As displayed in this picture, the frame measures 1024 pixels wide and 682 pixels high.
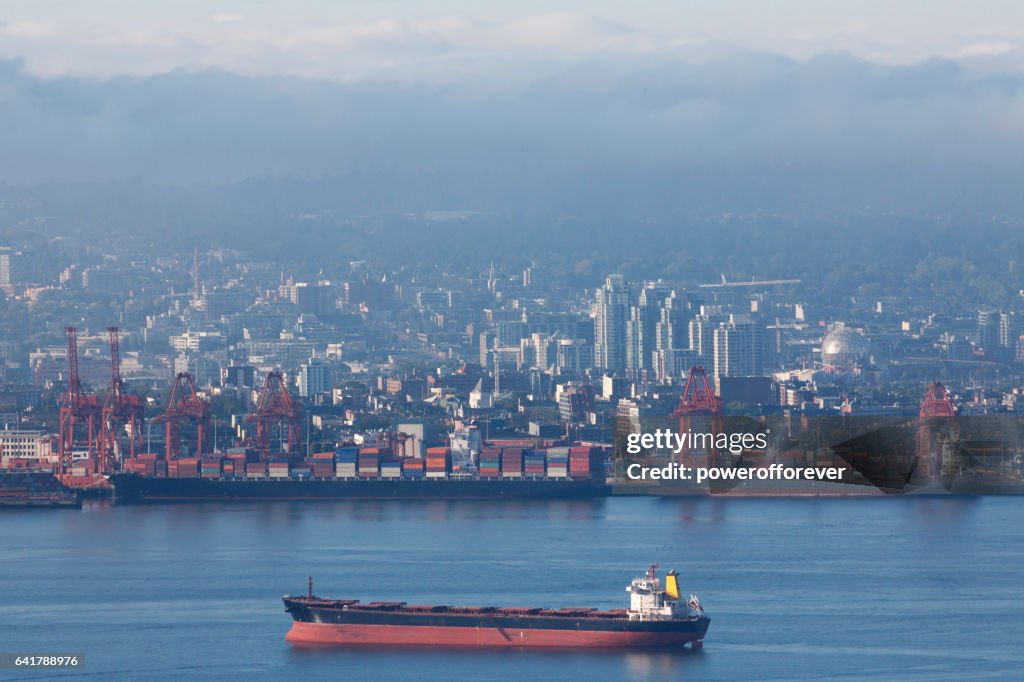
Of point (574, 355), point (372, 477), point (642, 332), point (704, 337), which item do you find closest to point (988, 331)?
point (704, 337)

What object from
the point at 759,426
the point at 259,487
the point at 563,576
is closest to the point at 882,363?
→ the point at 759,426

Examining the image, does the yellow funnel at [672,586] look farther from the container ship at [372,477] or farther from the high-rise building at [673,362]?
the high-rise building at [673,362]

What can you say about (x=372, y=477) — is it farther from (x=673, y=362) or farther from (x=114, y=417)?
(x=673, y=362)

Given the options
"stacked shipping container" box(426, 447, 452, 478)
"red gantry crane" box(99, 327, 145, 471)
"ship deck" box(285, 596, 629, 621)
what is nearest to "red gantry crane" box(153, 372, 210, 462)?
"red gantry crane" box(99, 327, 145, 471)

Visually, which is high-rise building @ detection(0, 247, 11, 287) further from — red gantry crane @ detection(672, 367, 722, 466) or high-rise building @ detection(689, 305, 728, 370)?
red gantry crane @ detection(672, 367, 722, 466)

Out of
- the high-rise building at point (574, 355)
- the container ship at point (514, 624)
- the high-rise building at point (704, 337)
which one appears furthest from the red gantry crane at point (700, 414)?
the high-rise building at point (574, 355)
